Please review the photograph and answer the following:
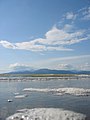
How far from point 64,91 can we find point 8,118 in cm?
2533

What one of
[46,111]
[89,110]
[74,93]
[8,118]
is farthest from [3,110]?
[74,93]

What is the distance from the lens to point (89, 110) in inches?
1081

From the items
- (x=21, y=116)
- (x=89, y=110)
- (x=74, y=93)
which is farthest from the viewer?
(x=74, y=93)

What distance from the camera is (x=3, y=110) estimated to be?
29109 mm

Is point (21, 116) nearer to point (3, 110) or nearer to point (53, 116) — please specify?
point (53, 116)

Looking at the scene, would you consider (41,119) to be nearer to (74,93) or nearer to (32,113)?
(32,113)

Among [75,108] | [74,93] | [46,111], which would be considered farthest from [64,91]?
[46,111]

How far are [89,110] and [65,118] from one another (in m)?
6.55

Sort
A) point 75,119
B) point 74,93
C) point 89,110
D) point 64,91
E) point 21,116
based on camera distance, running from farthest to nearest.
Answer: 1. point 64,91
2. point 74,93
3. point 89,110
4. point 21,116
5. point 75,119

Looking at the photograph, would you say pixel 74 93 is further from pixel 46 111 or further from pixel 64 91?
pixel 46 111

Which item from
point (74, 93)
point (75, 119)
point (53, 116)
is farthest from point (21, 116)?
point (74, 93)

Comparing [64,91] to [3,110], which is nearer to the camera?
[3,110]

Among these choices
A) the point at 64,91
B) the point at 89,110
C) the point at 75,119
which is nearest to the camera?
the point at 75,119

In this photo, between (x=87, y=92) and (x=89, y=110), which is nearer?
(x=89, y=110)
